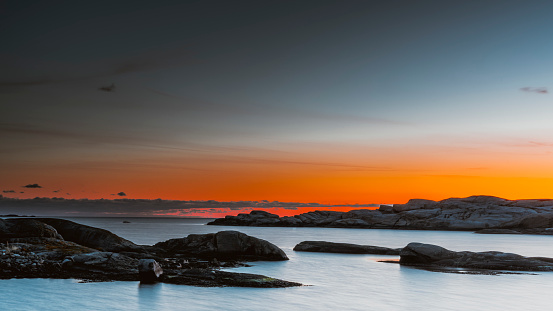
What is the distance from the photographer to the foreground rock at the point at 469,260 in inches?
1371

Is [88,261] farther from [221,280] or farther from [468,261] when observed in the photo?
[468,261]

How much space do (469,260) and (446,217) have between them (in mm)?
120637

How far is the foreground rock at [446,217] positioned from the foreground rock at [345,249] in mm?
96210

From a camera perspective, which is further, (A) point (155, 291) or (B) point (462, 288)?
(B) point (462, 288)

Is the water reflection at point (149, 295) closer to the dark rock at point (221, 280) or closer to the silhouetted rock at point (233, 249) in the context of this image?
the dark rock at point (221, 280)

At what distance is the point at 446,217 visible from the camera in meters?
150

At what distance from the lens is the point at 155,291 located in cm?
2247

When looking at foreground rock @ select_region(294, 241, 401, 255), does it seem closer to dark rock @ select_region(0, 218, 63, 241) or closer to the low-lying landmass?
the low-lying landmass

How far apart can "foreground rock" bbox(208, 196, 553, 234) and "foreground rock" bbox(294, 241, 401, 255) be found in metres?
96.2

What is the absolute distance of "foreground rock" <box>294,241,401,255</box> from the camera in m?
49.0

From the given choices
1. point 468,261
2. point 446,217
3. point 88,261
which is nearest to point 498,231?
point 446,217

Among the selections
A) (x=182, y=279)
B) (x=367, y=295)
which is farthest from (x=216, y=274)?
(x=367, y=295)

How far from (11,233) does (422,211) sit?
464ft

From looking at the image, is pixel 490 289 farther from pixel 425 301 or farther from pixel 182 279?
pixel 182 279
